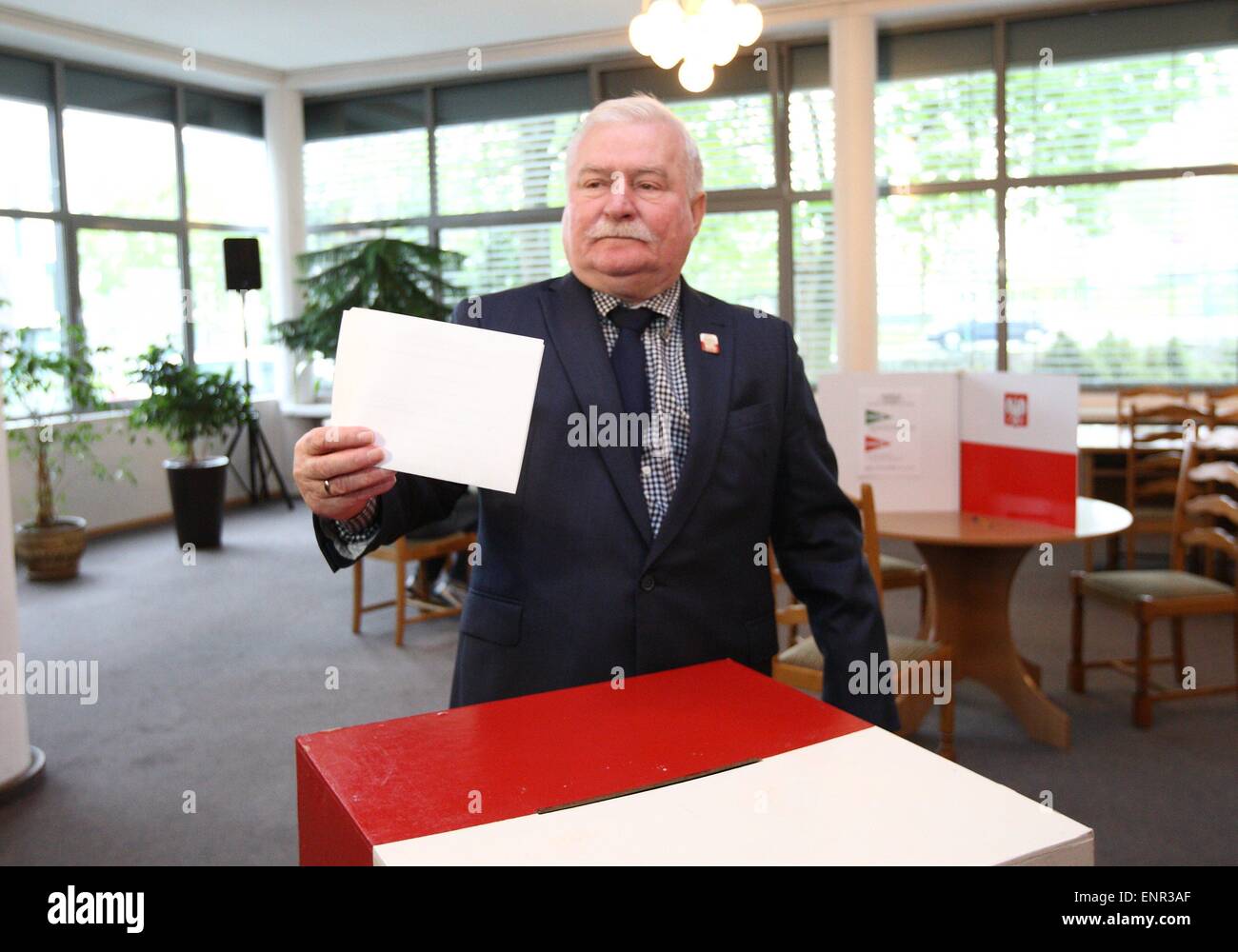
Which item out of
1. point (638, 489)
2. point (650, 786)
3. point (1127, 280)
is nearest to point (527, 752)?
point (650, 786)

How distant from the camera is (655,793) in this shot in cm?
108

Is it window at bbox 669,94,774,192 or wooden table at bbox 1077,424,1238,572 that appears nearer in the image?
wooden table at bbox 1077,424,1238,572

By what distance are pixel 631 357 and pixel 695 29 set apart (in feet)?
10.6

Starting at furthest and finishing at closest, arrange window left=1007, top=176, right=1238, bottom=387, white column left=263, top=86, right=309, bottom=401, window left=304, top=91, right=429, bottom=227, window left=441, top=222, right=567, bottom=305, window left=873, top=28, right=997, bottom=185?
1. white column left=263, top=86, right=309, bottom=401
2. window left=304, top=91, right=429, bottom=227
3. window left=441, top=222, right=567, bottom=305
4. window left=873, top=28, right=997, bottom=185
5. window left=1007, top=176, right=1238, bottom=387

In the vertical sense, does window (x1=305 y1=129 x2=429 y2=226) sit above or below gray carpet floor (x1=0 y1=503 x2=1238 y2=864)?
above

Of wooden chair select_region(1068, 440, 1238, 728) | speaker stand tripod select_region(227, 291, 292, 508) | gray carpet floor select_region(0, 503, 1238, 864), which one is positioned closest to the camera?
gray carpet floor select_region(0, 503, 1238, 864)

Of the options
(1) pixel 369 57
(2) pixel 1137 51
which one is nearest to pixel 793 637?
(2) pixel 1137 51

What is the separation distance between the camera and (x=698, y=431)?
1637 mm

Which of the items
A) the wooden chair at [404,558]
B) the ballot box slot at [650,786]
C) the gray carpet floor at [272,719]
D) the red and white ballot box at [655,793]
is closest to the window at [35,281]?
the gray carpet floor at [272,719]

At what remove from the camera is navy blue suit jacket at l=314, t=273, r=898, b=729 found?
159 centimetres

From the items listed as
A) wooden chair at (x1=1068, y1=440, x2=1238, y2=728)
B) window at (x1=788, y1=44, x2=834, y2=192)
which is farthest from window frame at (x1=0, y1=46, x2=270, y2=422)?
wooden chair at (x1=1068, y1=440, x2=1238, y2=728)

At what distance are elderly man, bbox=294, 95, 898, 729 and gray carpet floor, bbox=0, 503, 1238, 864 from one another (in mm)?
1806

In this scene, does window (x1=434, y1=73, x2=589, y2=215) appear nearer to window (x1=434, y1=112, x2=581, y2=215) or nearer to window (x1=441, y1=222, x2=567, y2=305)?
window (x1=434, y1=112, x2=581, y2=215)
